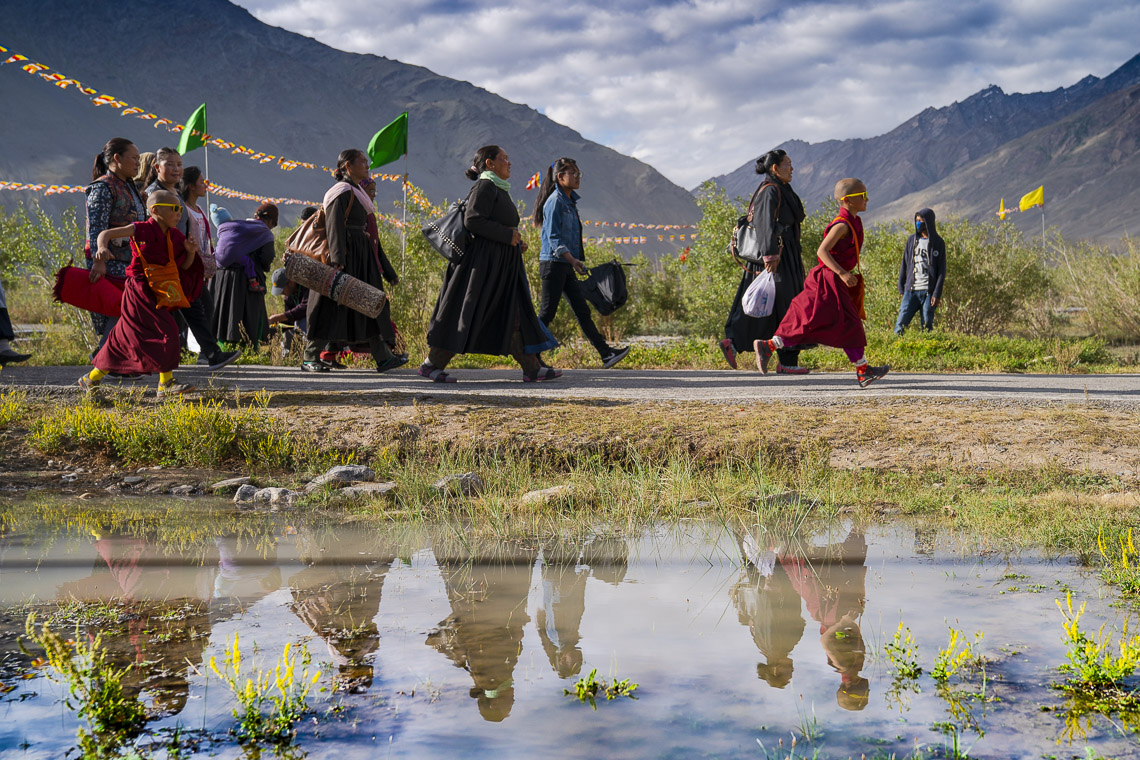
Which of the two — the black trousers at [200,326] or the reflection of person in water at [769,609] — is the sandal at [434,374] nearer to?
the black trousers at [200,326]

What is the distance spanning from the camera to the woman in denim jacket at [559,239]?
28.2ft

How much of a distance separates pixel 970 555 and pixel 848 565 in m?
0.52

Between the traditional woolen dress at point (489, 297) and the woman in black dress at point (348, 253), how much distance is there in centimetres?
71

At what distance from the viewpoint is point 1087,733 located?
2330mm

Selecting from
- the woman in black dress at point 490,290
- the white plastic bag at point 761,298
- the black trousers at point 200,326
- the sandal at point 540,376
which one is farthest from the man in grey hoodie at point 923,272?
the black trousers at point 200,326

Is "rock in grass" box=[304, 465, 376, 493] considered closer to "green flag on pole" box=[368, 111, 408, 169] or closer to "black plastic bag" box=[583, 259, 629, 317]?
"black plastic bag" box=[583, 259, 629, 317]

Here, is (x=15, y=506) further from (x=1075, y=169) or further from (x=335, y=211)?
(x=1075, y=169)

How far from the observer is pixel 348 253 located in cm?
820

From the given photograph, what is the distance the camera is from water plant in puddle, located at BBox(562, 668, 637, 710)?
2547 millimetres

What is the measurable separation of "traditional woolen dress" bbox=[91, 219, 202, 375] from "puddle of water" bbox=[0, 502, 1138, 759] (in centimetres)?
222

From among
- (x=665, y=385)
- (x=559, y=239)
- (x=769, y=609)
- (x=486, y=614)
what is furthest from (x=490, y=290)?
(x=769, y=609)

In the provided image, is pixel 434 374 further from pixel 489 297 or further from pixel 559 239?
pixel 559 239

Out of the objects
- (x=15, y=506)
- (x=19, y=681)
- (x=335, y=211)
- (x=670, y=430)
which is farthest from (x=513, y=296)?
(x=19, y=681)

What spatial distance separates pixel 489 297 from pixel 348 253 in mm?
1289
